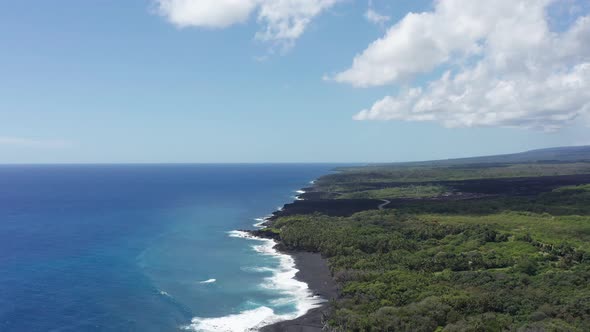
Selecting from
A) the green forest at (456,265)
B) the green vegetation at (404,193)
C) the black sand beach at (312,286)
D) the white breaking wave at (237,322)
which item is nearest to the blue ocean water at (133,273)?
the white breaking wave at (237,322)

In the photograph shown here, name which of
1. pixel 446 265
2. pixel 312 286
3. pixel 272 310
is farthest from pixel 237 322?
pixel 446 265

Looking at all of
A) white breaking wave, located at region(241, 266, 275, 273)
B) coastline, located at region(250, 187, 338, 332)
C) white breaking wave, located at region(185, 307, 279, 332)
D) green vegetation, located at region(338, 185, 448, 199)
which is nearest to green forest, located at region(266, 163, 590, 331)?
coastline, located at region(250, 187, 338, 332)

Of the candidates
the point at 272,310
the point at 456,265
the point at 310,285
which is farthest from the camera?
the point at 456,265

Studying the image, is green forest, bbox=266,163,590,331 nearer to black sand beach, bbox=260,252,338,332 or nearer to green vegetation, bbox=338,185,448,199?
black sand beach, bbox=260,252,338,332

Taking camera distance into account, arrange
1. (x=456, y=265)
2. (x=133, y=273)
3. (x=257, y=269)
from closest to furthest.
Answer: (x=456, y=265), (x=133, y=273), (x=257, y=269)

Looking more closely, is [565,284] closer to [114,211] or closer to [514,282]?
[514,282]

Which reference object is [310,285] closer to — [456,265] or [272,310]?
[272,310]

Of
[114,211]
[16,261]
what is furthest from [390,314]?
[114,211]
